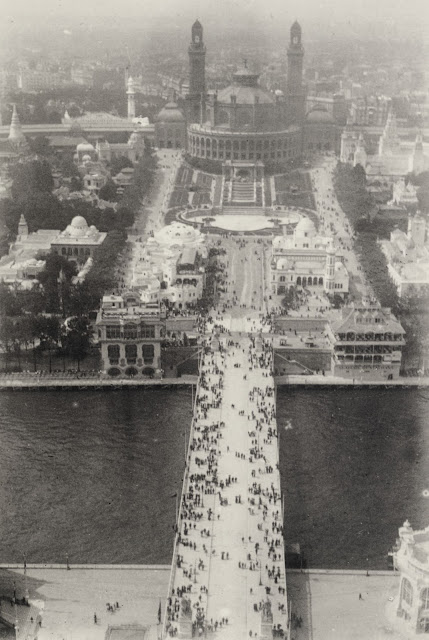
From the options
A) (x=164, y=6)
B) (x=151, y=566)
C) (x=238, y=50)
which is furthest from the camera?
(x=238, y=50)

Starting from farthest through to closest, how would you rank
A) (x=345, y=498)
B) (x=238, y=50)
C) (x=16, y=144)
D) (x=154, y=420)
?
(x=238, y=50), (x=16, y=144), (x=154, y=420), (x=345, y=498)

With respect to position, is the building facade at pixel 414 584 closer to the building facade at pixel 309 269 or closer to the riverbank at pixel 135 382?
the riverbank at pixel 135 382

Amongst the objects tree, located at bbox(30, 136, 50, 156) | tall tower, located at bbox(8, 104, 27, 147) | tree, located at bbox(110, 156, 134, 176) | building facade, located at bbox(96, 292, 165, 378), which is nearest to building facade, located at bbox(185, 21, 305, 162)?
tree, located at bbox(110, 156, 134, 176)

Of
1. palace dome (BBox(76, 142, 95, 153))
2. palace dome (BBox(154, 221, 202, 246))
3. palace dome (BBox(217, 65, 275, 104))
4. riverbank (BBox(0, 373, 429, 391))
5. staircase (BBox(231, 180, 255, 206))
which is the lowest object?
staircase (BBox(231, 180, 255, 206))

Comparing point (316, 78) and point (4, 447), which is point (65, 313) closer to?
point (4, 447)

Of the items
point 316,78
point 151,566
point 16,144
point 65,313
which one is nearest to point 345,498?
point 151,566

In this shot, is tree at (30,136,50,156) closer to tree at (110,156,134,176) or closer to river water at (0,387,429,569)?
tree at (110,156,134,176)
